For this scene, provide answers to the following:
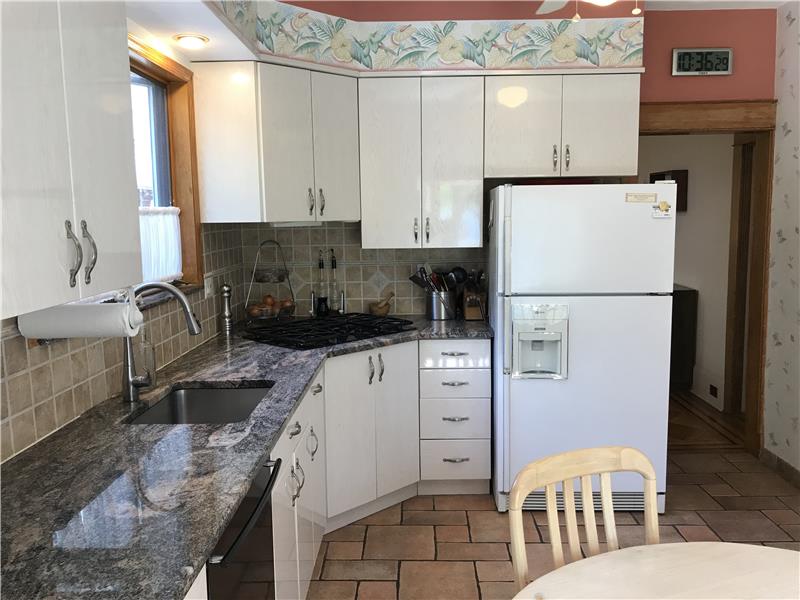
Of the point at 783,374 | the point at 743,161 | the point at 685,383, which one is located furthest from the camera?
the point at 685,383

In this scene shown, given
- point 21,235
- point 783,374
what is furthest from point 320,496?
point 783,374

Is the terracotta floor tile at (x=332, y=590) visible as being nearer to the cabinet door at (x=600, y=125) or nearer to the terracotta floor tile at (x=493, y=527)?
the terracotta floor tile at (x=493, y=527)

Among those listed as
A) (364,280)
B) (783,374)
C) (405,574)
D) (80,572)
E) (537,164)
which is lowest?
(405,574)

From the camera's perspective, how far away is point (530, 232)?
2959 millimetres

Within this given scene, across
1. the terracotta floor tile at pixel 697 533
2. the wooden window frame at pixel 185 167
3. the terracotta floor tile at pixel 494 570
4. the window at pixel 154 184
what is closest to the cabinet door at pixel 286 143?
the wooden window frame at pixel 185 167

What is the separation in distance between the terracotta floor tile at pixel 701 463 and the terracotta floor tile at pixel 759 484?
0.28 ft

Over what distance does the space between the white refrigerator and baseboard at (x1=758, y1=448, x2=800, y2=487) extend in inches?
35.6

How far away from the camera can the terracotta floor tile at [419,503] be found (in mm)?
3254

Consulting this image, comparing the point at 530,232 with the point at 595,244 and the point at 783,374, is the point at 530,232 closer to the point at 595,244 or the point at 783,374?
the point at 595,244

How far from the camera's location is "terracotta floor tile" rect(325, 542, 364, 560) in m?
2.78

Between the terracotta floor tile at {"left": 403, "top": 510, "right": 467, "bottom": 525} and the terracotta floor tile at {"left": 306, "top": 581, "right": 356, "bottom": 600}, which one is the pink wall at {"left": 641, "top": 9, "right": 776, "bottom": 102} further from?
the terracotta floor tile at {"left": 306, "top": 581, "right": 356, "bottom": 600}

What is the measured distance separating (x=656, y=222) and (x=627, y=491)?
1.30 m

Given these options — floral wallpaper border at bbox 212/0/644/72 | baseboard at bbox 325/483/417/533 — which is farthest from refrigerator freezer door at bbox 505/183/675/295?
baseboard at bbox 325/483/417/533

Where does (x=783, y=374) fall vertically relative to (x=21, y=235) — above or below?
below
